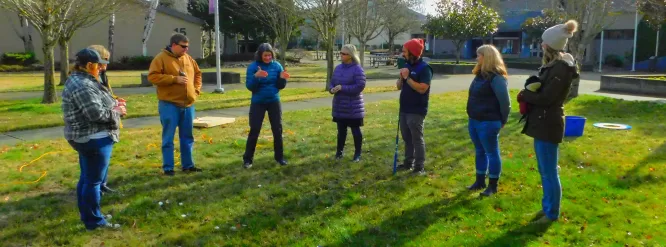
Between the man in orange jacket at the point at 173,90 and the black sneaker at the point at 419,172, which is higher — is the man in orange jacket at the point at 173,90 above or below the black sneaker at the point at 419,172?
above

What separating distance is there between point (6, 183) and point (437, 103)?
10.2 metres

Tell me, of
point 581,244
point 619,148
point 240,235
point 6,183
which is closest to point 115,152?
point 6,183

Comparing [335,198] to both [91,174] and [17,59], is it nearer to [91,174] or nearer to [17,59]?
[91,174]

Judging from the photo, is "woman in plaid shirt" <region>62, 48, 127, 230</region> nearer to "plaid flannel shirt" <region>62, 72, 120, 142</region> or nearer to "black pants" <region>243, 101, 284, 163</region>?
"plaid flannel shirt" <region>62, 72, 120, 142</region>

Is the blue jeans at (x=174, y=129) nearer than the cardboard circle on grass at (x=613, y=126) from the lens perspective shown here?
Yes

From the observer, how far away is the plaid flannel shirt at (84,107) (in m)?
4.38

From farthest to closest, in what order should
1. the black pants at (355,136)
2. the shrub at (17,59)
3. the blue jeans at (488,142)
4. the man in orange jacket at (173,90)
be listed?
the shrub at (17,59), the black pants at (355,136), the man in orange jacket at (173,90), the blue jeans at (488,142)

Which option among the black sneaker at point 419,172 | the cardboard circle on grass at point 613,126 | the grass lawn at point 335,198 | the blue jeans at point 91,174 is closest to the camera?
the blue jeans at point 91,174

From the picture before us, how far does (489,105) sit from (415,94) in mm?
1051

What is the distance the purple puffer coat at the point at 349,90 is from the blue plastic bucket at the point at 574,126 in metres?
3.61

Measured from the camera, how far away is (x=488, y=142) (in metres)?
5.55

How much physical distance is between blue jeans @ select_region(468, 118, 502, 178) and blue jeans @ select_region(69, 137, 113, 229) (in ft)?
11.3

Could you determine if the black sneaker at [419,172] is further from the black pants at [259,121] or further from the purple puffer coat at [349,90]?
the black pants at [259,121]

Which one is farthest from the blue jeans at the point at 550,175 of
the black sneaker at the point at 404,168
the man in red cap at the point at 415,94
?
the black sneaker at the point at 404,168
